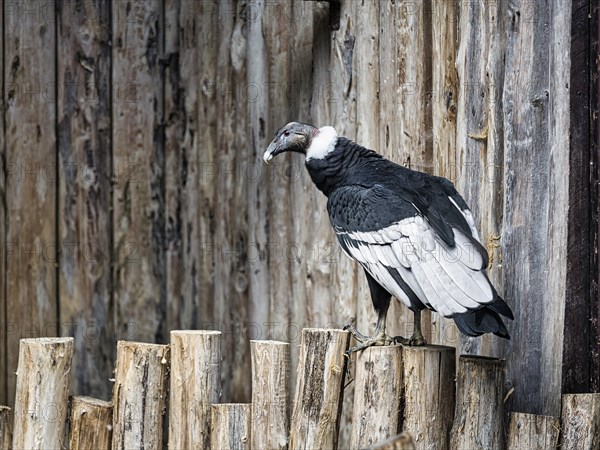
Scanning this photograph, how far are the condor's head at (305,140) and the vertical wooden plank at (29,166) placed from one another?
1.61m

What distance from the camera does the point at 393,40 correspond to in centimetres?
400

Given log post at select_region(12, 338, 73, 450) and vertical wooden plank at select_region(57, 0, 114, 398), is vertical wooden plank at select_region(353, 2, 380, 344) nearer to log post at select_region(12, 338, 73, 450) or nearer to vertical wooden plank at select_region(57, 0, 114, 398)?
log post at select_region(12, 338, 73, 450)

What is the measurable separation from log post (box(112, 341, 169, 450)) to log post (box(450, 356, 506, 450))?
0.99 meters

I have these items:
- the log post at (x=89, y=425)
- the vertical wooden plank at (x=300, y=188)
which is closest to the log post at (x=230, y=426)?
the log post at (x=89, y=425)

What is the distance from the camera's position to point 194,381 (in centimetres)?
332

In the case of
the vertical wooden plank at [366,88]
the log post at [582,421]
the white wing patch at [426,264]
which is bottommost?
the log post at [582,421]

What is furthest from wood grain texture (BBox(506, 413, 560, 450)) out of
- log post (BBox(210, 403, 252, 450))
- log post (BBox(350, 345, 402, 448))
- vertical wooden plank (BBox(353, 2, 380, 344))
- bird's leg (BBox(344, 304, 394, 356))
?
vertical wooden plank (BBox(353, 2, 380, 344))

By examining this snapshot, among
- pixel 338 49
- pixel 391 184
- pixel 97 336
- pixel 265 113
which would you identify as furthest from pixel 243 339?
pixel 391 184

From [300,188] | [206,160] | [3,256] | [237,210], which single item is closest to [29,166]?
[3,256]

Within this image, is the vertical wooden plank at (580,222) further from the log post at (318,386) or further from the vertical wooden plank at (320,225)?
the vertical wooden plank at (320,225)

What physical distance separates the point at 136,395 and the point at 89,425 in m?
0.19

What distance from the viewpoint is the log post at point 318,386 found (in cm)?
321

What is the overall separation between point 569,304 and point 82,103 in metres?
2.73

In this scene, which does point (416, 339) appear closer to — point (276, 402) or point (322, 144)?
point (276, 402)
